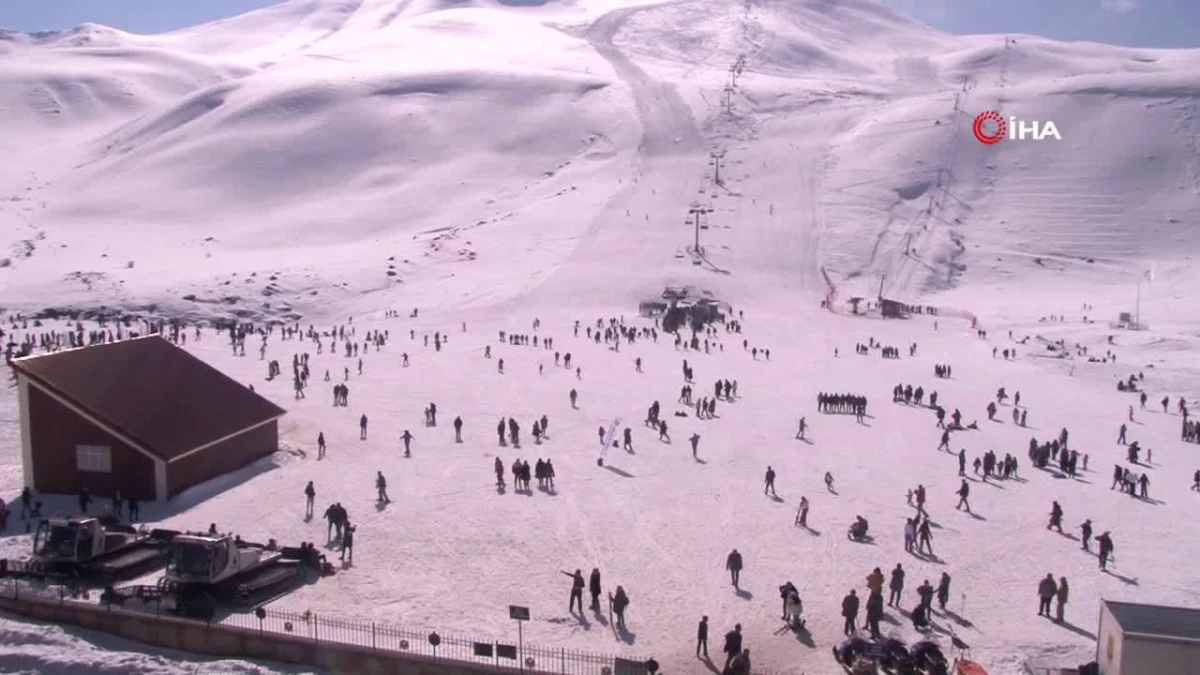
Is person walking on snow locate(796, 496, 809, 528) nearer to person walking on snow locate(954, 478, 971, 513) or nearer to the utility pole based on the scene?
person walking on snow locate(954, 478, 971, 513)

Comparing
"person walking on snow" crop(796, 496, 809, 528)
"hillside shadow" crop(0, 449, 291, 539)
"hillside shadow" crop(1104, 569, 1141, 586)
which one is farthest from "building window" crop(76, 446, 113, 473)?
"hillside shadow" crop(1104, 569, 1141, 586)

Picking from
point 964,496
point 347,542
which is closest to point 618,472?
point 964,496

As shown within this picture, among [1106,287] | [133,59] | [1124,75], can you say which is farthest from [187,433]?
[133,59]

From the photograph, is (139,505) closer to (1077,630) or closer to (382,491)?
(382,491)

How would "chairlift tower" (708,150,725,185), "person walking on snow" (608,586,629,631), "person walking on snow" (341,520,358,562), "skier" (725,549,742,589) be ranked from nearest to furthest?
"person walking on snow" (608,586,629,631)
"skier" (725,549,742,589)
"person walking on snow" (341,520,358,562)
"chairlift tower" (708,150,725,185)

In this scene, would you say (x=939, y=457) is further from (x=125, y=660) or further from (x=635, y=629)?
(x=125, y=660)
